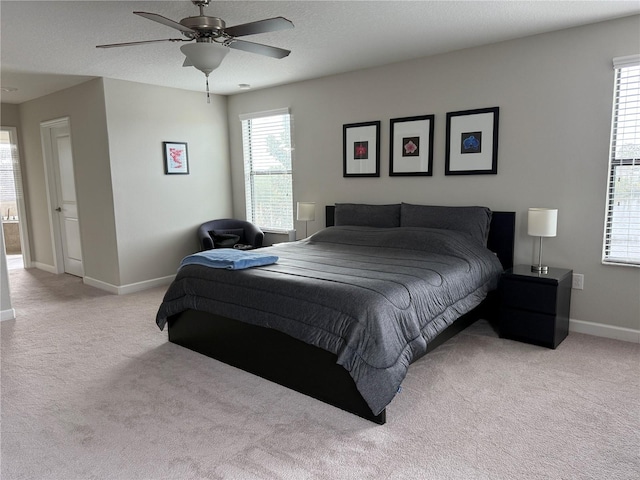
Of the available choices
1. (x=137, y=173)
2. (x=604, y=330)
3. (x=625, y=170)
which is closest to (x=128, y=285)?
(x=137, y=173)

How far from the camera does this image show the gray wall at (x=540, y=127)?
344 centimetres

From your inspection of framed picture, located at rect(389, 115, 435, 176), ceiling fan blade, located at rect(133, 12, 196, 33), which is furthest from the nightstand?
ceiling fan blade, located at rect(133, 12, 196, 33)

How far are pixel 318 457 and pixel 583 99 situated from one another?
3.37 metres

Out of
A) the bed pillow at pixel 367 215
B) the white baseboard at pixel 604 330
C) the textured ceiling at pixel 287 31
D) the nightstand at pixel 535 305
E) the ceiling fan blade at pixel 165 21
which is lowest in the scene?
the white baseboard at pixel 604 330

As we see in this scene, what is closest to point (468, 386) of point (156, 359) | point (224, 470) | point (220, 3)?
point (224, 470)

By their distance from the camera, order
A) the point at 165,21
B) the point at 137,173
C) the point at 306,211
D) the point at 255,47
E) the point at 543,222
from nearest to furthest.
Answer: the point at 165,21 → the point at 255,47 → the point at 543,222 → the point at 306,211 → the point at 137,173

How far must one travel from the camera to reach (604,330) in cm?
357

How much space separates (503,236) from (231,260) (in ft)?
8.07

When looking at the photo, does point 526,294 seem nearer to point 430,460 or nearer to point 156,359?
point 430,460

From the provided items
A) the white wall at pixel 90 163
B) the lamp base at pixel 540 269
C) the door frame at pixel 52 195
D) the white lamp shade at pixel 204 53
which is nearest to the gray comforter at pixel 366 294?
the lamp base at pixel 540 269

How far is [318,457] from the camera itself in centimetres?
212

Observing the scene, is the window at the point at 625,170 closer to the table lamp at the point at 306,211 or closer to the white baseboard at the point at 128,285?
the table lamp at the point at 306,211

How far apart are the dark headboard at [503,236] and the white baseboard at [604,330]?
2.38ft

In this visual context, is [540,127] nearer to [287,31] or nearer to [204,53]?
[287,31]
